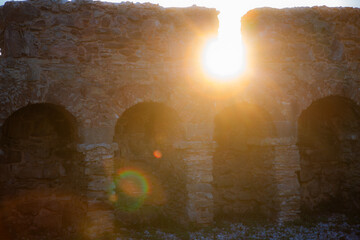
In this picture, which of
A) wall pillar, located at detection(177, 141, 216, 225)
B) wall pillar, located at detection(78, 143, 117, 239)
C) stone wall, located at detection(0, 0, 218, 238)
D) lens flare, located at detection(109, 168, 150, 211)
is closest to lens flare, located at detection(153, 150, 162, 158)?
stone wall, located at detection(0, 0, 218, 238)

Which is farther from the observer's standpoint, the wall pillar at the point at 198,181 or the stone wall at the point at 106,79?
the wall pillar at the point at 198,181

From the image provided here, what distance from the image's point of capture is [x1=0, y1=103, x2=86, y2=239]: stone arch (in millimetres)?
5594

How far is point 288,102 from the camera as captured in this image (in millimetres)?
6414

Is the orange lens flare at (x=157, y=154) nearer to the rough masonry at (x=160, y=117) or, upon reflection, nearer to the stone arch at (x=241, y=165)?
the rough masonry at (x=160, y=117)

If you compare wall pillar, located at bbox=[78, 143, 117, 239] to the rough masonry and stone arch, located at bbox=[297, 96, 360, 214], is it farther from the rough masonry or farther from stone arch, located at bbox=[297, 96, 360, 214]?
stone arch, located at bbox=[297, 96, 360, 214]

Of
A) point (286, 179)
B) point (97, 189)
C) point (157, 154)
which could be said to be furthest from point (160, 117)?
point (286, 179)

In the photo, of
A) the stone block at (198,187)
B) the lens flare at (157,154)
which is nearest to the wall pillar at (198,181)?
the stone block at (198,187)

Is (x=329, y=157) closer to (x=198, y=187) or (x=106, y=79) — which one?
(x=198, y=187)

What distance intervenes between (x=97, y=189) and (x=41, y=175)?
4.32 ft

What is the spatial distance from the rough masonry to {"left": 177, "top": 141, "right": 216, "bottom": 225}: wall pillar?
3 cm

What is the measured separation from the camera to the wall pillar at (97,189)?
5430mm

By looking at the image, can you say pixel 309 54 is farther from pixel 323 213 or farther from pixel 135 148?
pixel 135 148

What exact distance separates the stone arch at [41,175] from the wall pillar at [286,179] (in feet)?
12.9

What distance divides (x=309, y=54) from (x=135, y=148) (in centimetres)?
442
